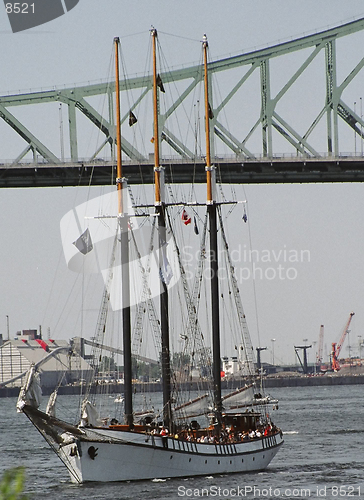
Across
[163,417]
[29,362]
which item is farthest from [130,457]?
[29,362]

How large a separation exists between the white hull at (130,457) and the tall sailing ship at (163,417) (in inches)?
1.1

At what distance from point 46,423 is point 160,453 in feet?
11.3

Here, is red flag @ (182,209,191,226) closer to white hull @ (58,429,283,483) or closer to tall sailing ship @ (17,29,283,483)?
tall sailing ship @ (17,29,283,483)

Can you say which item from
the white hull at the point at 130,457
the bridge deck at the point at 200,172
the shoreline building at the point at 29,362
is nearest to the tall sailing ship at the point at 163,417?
the white hull at the point at 130,457

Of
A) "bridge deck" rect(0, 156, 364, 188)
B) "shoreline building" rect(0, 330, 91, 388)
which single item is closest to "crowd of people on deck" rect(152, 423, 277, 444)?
"bridge deck" rect(0, 156, 364, 188)

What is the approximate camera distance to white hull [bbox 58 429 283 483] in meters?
30.7

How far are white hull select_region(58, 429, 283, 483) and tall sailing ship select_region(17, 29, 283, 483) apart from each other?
1.1 inches

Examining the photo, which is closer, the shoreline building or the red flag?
the red flag

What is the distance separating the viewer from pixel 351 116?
71938 mm

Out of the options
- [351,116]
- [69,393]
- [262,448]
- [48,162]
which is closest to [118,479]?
[262,448]

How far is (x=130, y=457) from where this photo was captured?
3109 centimetres

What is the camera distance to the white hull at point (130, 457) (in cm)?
3070

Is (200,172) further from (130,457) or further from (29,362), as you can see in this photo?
(29,362)

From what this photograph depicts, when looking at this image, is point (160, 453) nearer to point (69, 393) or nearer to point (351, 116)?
point (351, 116)
